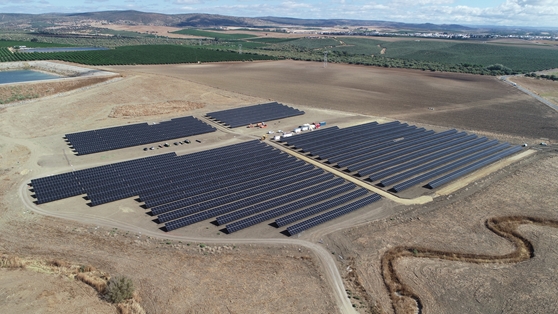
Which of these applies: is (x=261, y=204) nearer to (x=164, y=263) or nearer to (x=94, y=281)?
(x=164, y=263)

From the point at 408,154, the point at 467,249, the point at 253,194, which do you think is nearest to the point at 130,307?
the point at 253,194

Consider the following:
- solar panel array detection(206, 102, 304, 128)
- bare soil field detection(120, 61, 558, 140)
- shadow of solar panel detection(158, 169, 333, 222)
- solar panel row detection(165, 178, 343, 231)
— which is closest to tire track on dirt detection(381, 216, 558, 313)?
solar panel row detection(165, 178, 343, 231)

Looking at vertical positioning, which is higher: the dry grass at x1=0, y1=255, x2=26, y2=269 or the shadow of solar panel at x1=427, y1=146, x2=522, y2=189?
the shadow of solar panel at x1=427, y1=146, x2=522, y2=189

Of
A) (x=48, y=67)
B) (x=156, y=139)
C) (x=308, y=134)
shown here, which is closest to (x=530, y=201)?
(x=308, y=134)

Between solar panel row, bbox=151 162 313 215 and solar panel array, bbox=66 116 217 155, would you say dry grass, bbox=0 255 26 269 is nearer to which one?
solar panel row, bbox=151 162 313 215

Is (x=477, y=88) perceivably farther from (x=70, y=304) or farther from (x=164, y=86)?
(x=70, y=304)
